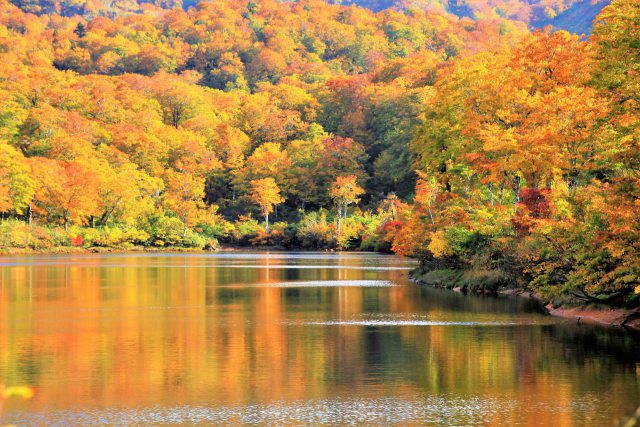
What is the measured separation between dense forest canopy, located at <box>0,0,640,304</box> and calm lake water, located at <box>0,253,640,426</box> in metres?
3.36

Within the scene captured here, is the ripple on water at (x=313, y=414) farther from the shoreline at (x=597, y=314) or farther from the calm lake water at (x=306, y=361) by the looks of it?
the shoreline at (x=597, y=314)

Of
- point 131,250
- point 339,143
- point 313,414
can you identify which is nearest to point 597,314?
point 313,414

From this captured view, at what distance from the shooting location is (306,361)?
73.4ft

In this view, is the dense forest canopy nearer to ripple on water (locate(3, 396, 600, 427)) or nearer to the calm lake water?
the calm lake water

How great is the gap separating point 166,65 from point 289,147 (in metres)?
59.4

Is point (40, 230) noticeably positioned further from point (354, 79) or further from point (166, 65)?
point (166, 65)

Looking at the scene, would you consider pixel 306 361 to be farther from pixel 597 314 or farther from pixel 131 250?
pixel 131 250

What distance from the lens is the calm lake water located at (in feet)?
54.0

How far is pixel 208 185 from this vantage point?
413 ft

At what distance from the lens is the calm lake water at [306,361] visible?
16469 mm

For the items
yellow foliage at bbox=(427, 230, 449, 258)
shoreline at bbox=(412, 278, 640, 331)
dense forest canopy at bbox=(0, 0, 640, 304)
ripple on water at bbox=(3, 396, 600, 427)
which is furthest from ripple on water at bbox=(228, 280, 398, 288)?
ripple on water at bbox=(3, 396, 600, 427)

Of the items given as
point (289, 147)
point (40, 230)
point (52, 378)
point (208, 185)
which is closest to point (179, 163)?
point (208, 185)

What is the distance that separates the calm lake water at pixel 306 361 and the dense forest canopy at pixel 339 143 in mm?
3355

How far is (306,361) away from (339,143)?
98474 millimetres
